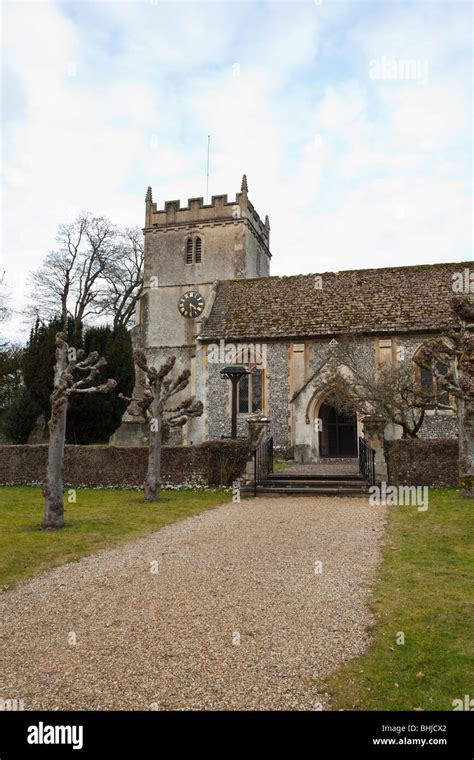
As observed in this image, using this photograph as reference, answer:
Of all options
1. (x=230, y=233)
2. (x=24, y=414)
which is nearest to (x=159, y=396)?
(x=24, y=414)

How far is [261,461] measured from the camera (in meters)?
15.1

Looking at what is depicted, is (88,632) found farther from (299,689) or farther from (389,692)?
A: (389,692)

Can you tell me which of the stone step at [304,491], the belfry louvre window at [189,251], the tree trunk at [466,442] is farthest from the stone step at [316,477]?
the belfry louvre window at [189,251]

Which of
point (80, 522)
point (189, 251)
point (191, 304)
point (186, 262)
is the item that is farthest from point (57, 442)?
point (189, 251)

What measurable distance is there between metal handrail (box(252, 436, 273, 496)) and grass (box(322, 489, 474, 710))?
19.6 ft

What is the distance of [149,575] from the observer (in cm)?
669

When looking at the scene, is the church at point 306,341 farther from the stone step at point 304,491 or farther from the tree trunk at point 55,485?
the tree trunk at point 55,485

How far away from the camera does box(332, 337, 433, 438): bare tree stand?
1620 centimetres

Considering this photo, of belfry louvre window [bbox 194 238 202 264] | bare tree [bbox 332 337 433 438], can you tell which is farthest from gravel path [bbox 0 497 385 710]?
belfry louvre window [bbox 194 238 202 264]

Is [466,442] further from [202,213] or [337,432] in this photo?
[202,213]

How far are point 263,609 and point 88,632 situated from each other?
171cm

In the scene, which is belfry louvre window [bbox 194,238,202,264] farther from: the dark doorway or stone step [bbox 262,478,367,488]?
stone step [bbox 262,478,367,488]

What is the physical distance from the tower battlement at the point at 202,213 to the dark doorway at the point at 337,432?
1531 cm
